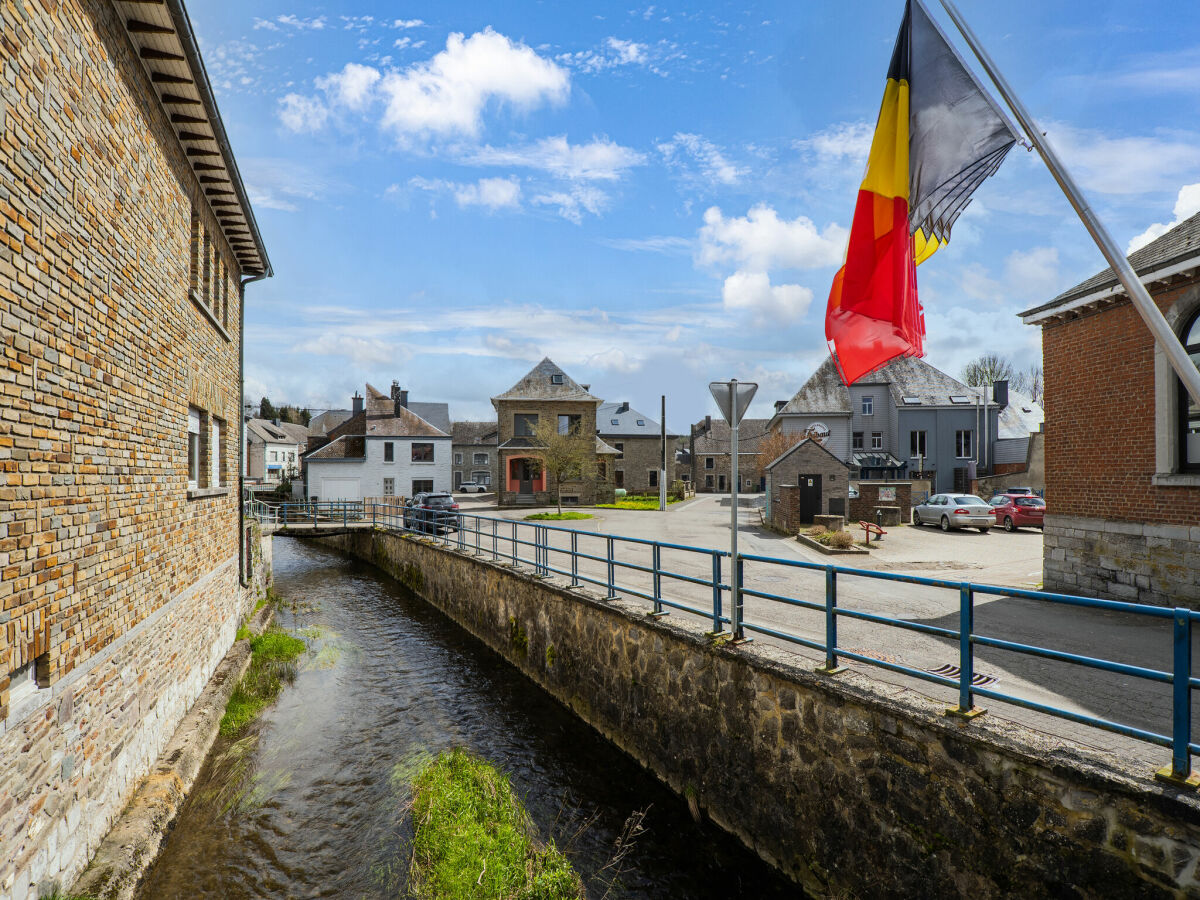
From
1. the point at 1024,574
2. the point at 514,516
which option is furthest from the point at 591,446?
the point at 1024,574

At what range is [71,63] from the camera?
4.91 m

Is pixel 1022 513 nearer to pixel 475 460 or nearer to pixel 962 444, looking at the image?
pixel 962 444

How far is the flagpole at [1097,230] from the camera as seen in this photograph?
13.0ft

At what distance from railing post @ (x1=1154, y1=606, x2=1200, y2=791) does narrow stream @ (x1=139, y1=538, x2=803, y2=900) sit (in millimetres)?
3246

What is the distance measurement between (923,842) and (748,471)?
64.4 metres

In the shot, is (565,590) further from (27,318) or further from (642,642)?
(27,318)

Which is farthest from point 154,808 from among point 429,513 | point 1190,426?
point 429,513

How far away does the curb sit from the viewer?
5012 millimetres

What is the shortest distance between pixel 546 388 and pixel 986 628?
3803 centimetres

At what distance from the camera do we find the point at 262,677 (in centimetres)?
1092

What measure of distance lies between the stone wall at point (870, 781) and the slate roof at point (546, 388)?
36.0 meters

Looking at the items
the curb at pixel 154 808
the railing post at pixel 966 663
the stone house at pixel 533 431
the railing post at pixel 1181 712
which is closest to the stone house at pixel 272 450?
the stone house at pixel 533 431

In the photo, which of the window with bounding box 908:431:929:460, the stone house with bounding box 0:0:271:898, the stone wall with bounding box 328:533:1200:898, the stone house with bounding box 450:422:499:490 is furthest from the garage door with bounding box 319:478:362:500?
the window with bounding box 908:431:929:460

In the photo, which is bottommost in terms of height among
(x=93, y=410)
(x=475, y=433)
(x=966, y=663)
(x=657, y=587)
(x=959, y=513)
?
(x=959, y=513)
